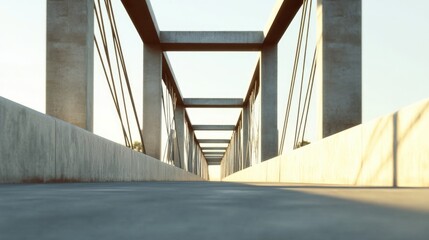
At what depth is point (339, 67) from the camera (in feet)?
37.8

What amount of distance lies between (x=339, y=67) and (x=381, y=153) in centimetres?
612

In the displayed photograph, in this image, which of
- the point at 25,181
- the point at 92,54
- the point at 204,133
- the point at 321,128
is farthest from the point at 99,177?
the point at 204,133

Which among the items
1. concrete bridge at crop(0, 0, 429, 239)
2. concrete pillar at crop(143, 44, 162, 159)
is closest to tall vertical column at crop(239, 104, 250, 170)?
concrete pillar at crop(143, 44, 162, 159)

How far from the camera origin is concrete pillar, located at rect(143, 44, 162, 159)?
22312 mm

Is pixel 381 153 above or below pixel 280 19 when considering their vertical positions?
below

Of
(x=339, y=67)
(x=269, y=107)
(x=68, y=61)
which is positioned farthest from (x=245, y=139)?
(x=68, y=61)

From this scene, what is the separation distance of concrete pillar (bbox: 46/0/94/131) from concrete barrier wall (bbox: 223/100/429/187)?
4.63 m

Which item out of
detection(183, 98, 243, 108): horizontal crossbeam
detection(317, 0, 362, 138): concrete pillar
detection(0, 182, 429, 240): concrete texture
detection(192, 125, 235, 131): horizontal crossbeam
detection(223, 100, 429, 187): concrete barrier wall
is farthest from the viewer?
detection(192, 125, 235, 131): horizontal crossbeam

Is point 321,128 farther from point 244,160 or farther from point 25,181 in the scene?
point 244,160

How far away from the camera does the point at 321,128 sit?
1158 centimetres

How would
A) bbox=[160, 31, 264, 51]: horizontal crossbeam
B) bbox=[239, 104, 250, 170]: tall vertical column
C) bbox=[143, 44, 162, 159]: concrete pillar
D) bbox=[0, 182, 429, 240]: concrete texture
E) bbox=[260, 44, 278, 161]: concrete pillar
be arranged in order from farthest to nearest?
bbox=[239, 104, 250, 170]: tall vertical column < bbox=[260, 44, 278, 161]: concrete pillar < bbox=[143, 44, 162, 159]: concrete pillar < bbox=[160, 31, 264, 51]: horizontal crossbeam < bbox=[0, 182, 429, 240]: concrete texture

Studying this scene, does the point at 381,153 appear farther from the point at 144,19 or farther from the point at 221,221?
the point at 144,19

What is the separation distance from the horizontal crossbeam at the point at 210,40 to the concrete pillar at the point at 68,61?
10.6m

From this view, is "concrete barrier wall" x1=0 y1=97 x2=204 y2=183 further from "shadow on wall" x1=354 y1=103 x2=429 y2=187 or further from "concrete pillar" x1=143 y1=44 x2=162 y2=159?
"concrete pillar" x1=143 y1=44 x2=162 y2=159
